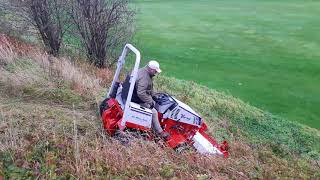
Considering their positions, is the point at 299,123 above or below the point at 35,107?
below

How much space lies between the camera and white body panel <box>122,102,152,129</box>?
690 cm

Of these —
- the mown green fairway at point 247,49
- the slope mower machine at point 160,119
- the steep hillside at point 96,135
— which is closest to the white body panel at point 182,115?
the slope mower machine at point 160,119

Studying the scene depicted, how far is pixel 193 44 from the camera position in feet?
64.7

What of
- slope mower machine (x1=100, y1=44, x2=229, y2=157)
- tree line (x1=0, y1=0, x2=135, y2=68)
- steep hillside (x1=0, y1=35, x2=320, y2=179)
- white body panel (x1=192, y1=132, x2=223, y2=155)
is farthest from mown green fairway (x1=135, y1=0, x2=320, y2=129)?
slope mower machine (x1=100, y1=44, x2=229, y2=157)

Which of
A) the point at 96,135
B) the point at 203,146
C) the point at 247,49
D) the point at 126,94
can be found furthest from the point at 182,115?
the point at 247,49

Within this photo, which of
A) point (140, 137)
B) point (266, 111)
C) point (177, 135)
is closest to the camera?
point (140, 137)

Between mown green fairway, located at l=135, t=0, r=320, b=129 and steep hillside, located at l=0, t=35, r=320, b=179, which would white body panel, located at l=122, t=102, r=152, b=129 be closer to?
steep hillside, located at l=0, t=35, r=320, b=179

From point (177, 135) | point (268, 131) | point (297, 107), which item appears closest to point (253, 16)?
point (297, 107)

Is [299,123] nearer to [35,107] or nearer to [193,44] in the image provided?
[35,107]

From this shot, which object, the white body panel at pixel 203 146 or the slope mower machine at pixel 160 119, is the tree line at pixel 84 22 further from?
the white body panel at pixel 203 146

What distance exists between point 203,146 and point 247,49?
12.0 meters

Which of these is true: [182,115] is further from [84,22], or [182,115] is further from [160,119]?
[84,22]

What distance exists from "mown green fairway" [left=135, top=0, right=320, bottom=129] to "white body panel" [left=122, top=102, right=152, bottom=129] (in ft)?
18.3

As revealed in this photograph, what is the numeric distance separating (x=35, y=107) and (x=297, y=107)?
23.8 ft
